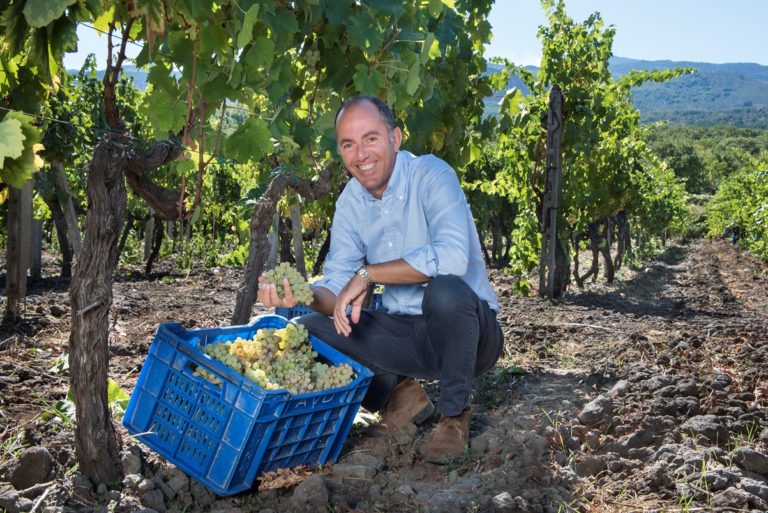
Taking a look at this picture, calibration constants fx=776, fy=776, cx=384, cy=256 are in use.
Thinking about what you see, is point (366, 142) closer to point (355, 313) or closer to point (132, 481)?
point (355, 313)

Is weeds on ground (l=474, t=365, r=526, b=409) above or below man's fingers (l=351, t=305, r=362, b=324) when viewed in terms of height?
below

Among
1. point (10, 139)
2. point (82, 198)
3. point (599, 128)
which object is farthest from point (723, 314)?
point (82, 198)

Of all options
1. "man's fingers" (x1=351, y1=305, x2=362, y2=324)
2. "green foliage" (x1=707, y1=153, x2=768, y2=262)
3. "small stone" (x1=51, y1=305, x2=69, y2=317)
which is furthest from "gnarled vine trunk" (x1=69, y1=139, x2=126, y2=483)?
"green foliage" (x1=707, y1=153, x2=768, y2=262)

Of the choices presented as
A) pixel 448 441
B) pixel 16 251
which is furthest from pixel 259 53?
pixel 16 251

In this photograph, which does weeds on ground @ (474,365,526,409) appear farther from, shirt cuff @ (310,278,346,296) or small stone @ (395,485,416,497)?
small stone @ (395,485,416,497)

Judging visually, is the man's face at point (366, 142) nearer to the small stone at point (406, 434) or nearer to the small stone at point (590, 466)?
the small stone at point (406, 434)

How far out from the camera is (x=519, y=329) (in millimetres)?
5949

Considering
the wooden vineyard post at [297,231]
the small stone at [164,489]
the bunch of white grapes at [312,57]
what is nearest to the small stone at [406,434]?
the small stone at [164,489]

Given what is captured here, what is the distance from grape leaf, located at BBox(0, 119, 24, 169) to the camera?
1167 millimetres

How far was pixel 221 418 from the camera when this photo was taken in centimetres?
261

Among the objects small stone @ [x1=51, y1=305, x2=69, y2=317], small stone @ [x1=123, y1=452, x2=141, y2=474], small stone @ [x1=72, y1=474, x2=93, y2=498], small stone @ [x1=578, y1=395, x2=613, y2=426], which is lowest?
small stone @ [x1=51, y1=305, x2=69, y2=317]

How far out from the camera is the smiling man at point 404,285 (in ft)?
9.98

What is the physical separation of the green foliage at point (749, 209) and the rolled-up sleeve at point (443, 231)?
25.3ft

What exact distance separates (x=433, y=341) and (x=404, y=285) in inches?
13.2
